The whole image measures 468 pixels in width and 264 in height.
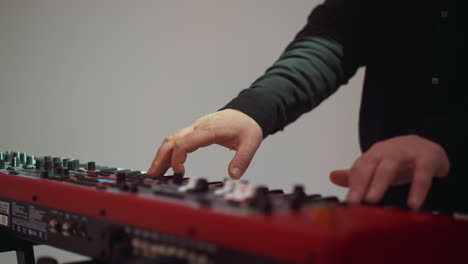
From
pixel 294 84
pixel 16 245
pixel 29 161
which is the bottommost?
pixel 16 245

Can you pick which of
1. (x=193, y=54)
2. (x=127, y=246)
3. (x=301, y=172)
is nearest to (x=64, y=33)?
(x=193, y=54)

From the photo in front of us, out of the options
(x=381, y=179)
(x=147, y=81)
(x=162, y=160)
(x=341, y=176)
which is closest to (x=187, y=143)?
(x=162, y=160)

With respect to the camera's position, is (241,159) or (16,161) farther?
(16,161)

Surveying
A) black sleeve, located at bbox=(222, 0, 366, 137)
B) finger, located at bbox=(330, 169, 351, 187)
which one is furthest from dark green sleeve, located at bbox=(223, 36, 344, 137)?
finger, located at bbox=(330, 169, 351, 187)

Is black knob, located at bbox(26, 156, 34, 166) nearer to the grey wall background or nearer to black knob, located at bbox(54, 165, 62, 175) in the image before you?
black knob, located at bbox(54, 165, 62, 175)

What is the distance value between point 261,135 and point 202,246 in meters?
0.66

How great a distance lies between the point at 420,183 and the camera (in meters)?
0.80

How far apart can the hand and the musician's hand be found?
434mm

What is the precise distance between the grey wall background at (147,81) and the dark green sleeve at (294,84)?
1.46 feet

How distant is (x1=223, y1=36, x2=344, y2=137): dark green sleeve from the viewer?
4.26 feet

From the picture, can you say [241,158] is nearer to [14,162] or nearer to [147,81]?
[14,162]

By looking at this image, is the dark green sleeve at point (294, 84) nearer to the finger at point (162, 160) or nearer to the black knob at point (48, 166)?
the finger at point (162, 160)

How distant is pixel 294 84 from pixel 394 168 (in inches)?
26.1

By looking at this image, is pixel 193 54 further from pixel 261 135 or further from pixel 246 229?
pixel 246 229
